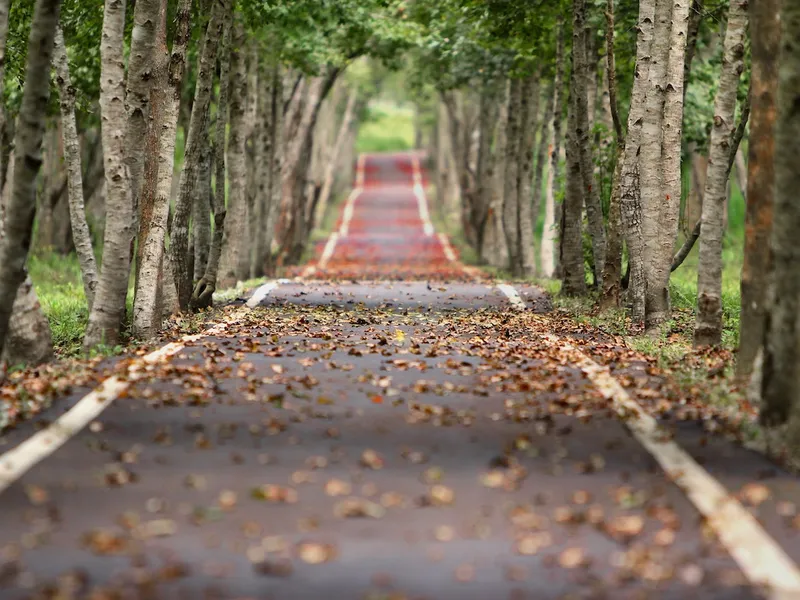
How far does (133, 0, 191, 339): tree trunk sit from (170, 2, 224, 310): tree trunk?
1548 mm

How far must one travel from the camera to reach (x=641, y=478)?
8.36 meters

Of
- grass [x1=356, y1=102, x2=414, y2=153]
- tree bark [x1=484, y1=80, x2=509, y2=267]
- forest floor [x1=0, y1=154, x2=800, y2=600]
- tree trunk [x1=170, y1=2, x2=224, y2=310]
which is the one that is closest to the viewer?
forest floor [x1=0, y1=154, x2=800, y2=600]

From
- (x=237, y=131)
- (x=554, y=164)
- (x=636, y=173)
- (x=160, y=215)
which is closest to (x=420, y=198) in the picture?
(x=554, y=164)

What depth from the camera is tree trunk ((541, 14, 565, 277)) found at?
82.7 ft

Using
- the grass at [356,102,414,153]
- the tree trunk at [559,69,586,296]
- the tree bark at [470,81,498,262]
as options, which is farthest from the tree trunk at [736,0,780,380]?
the grass at [356,102,414,153]

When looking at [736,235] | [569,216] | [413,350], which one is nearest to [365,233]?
[736,235]

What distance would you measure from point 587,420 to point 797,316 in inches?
70.0

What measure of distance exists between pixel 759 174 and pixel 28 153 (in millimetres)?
6066

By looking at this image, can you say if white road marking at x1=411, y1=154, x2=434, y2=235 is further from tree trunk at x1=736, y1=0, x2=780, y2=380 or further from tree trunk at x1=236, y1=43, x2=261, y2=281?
tree trunk at x1=736, y1=0, x2=780, y2=380

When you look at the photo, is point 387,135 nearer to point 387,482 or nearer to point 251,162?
point 251,162

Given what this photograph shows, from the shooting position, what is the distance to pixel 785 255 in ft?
30.8

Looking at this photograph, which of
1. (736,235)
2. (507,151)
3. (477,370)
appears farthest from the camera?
(736,235)

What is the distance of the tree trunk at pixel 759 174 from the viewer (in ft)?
37.7

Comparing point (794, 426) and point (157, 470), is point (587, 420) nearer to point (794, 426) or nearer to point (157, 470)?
point (794, 426)
